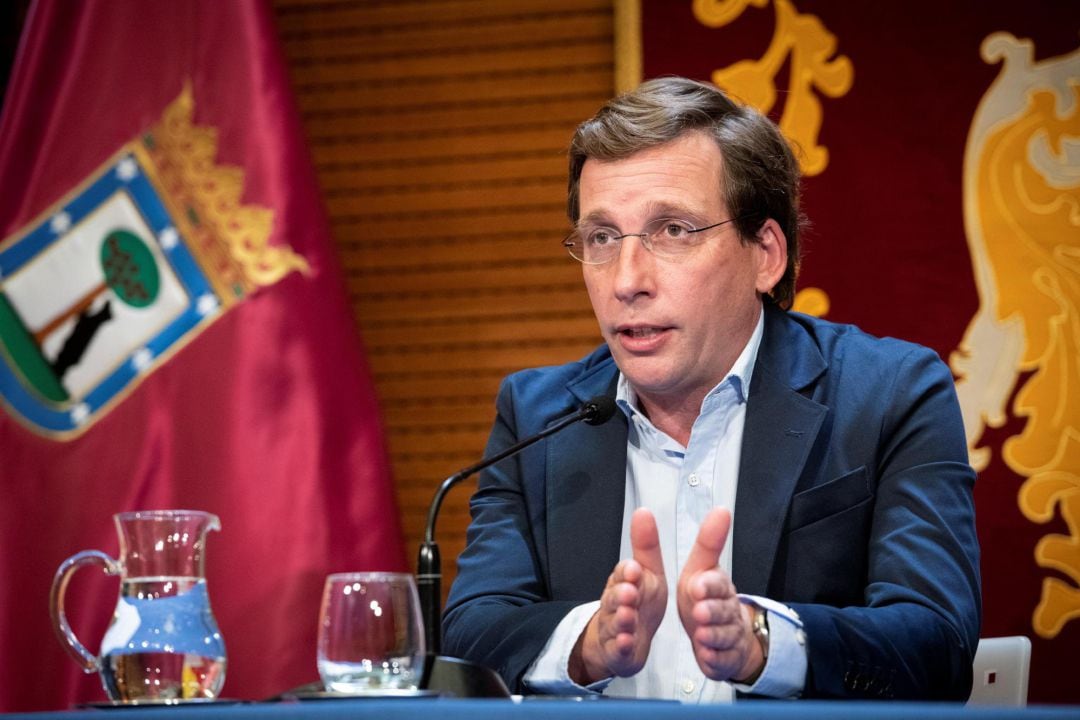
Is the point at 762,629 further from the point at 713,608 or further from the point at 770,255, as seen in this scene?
the point at 770,255

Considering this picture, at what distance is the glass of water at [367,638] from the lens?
1201 millimetres

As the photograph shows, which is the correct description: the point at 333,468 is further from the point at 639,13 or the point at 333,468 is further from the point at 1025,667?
the point at 1025,667

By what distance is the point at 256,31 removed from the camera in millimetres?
2920

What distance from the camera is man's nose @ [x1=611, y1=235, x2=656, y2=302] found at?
75.9 inches

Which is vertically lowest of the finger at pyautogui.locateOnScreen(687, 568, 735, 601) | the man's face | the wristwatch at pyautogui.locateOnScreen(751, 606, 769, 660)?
the wristwatch at pyautogui.locateOnScreen(751, 606, 769, 660)

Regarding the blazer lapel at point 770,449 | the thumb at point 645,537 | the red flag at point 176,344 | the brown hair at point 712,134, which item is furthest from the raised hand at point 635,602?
the red flag at point 176,344

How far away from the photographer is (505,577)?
77.0 inches

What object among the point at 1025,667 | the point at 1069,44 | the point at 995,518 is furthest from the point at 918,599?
the point at 1069,44

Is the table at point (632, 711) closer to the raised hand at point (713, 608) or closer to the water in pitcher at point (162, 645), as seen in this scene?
the water in pitcher at point (162, 645)

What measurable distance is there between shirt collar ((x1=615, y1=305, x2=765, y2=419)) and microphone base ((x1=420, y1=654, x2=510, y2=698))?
0.80 m

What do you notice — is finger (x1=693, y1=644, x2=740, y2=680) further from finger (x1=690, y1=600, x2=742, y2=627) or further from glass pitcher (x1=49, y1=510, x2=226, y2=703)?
glass pitcher (x1=49, y1=510, x2=226, y2=703)

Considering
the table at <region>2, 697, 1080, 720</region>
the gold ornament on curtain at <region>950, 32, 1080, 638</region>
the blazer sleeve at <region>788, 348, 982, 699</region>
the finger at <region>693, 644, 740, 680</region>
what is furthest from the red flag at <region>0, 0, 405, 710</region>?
the table at <region>2, 697, 1080, 720</region>

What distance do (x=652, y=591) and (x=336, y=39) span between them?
241 centimetres

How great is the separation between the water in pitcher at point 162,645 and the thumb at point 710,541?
1.67 ft
